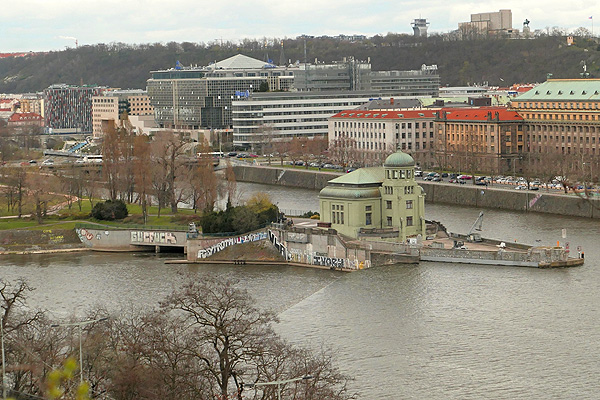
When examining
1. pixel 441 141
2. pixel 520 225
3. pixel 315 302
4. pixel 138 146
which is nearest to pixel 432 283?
pixel 315 302

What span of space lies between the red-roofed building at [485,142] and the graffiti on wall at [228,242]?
4690 centimetres

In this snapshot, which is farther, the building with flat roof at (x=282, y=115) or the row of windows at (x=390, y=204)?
the building with flat roof at (x=282, y=115)

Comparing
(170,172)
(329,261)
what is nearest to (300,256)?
(329,261)

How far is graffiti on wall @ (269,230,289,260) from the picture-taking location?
73088 millimetres

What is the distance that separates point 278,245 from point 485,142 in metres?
56.9

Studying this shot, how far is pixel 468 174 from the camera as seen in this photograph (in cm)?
11744

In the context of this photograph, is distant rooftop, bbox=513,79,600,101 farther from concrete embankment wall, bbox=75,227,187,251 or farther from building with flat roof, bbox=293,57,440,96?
concrete embankment wall, bbox=75,227,187,251

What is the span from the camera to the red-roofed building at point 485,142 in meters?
122

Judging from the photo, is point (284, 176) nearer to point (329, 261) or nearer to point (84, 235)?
point (84, 235)

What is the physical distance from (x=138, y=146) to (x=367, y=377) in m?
53.4

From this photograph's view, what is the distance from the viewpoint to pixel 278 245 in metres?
73.6

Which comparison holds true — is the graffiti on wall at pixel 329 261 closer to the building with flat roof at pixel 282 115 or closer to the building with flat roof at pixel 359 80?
the building with flat roof at pixel 282 115

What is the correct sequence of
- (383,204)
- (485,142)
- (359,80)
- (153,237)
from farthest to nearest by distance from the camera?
(359,80), (485,142), (153,237), (383,204)

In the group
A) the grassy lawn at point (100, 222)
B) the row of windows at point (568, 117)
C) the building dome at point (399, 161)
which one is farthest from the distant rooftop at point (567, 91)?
the building dome at point (399, 161)
